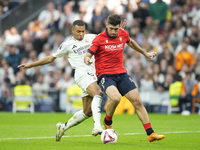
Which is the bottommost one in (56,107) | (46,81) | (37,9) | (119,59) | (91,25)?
(56,107)

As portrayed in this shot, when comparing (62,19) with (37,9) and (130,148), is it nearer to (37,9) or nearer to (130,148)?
(37,9)

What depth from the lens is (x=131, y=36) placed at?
62.0ft

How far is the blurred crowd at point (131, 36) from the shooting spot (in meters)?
17.3

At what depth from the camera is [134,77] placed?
1800cm

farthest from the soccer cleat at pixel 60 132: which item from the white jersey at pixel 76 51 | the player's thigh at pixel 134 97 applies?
the player's thigh at pixel 134 97

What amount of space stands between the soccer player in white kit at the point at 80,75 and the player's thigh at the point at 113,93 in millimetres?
358

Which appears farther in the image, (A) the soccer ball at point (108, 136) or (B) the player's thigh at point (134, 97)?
(B) the player's thigh at point (134, 97)

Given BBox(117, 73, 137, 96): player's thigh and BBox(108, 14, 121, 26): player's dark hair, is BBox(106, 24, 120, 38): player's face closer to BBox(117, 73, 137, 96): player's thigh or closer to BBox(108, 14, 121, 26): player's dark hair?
BBox(108, 14, 121, 26): player's dark hair

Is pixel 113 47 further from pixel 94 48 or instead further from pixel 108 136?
pixel 108 136

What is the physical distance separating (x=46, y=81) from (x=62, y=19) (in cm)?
400

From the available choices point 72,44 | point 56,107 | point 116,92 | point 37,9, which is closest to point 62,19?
point 37,9

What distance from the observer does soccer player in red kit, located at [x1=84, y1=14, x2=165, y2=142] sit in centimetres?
704

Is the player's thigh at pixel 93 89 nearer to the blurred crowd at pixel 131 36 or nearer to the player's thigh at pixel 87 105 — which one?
the player's thigh at pixel 87 105

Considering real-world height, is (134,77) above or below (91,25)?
below
